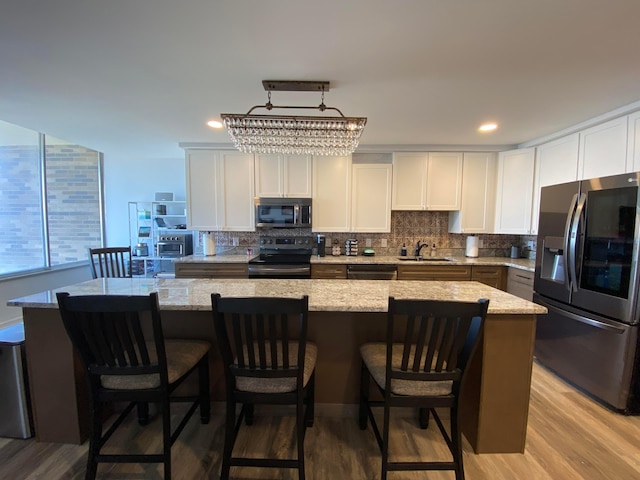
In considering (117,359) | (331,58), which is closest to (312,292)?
(117,359)

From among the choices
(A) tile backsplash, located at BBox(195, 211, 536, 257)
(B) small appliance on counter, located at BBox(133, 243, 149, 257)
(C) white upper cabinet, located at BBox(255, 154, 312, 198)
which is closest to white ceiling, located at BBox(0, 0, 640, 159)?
(C) white upper cabinet, located at BBox(255, 154, 312, 198)

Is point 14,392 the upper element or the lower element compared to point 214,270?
lower

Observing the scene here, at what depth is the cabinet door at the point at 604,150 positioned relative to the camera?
7.78 ft

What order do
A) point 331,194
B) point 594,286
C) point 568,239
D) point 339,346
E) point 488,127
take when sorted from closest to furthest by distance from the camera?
point 339,346 < point 594,286 < point 568,239 < point 488,127 < point 331,194

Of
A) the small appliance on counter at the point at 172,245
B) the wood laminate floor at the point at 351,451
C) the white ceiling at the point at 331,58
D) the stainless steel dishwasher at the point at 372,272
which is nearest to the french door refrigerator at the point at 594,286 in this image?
the wood laminate floor at the point at 351,451

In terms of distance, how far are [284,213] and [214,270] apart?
115 centimetres

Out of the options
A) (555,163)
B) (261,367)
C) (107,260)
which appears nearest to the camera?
(261,367)

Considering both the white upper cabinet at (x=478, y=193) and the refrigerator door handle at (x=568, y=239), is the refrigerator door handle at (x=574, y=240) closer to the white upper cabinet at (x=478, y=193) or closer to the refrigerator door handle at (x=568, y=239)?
the refrigerator door handle at (x=568, y=239)

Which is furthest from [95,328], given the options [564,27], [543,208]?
[543,208]

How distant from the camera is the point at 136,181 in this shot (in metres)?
4.72

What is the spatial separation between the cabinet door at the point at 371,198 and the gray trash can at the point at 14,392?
10.6 ft

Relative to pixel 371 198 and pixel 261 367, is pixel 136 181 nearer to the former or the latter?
pixel 371 198

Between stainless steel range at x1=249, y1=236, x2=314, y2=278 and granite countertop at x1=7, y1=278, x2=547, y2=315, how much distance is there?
1279mm

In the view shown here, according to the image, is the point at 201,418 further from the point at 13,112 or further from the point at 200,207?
the point at 13,112
